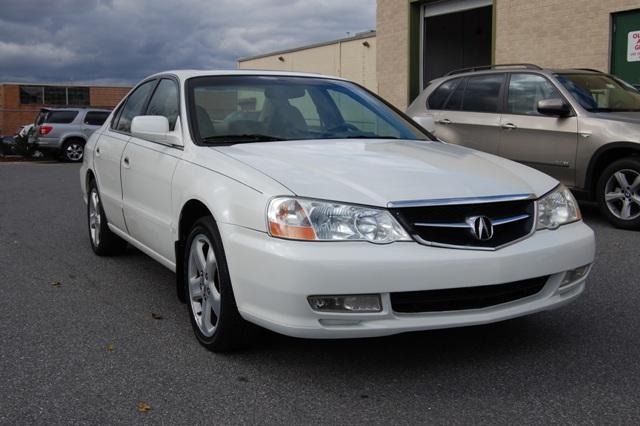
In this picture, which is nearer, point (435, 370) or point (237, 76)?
point (435, 370)

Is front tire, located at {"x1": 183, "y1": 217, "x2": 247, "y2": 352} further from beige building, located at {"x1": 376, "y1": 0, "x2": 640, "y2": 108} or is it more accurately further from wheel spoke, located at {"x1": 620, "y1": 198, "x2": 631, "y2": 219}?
beige building, located at {"x1": 376, "y1": 0, "x2": 640, "y2": 108}

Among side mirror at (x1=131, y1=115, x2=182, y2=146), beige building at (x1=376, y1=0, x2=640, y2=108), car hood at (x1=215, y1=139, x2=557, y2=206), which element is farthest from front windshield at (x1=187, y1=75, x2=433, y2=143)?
beige building at (x1=376, y1=0, x2=640, y2=108)

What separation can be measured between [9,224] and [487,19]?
18.2 m

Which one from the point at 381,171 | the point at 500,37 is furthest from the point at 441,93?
the point at 500,37

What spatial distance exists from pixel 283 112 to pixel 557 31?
1247 centimetres

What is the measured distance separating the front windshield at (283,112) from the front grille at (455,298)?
1.55 m

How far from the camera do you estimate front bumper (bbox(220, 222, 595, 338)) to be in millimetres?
3268

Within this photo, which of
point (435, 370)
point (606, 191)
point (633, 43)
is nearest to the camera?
point (435, 370)

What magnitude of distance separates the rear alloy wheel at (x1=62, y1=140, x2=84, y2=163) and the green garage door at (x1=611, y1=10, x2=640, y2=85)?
50.8 ft

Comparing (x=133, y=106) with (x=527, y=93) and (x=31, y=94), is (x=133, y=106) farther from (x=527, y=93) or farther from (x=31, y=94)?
(x=31, y=94)

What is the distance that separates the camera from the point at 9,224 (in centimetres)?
874

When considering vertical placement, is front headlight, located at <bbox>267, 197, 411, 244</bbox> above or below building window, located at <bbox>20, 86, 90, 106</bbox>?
below

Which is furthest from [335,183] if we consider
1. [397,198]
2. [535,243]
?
[535,243]

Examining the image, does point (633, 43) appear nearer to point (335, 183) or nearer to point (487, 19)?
point (487, 19)
